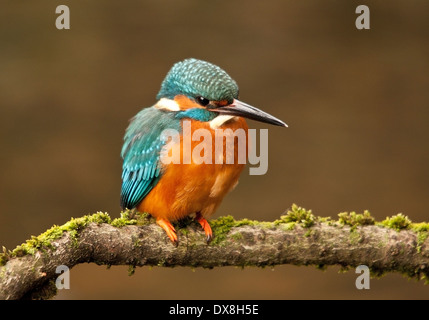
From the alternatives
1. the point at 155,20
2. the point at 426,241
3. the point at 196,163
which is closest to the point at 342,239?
the point at 426,241

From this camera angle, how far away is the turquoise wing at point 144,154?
9.64 feet

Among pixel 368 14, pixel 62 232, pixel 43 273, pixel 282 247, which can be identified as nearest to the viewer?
pixel 43 273

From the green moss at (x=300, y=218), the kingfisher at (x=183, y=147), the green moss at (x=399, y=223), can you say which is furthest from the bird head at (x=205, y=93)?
the green moss at (x=399, y=223)

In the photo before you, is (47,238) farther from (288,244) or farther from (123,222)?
(288,244)

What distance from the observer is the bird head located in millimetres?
2861

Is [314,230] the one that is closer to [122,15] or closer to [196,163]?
[196,163]

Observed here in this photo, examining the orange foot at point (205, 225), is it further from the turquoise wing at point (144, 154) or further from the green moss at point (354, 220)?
the green moss at point (354, 220)

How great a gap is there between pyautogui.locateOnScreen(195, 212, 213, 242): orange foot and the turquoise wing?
0.84 feet

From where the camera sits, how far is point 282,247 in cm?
277

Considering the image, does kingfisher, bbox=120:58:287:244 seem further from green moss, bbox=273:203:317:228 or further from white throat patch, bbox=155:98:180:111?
green moss, bbox=273:203:317:228

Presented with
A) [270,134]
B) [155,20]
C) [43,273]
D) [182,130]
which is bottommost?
[43,273]

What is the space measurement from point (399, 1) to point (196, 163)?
4.15 meters

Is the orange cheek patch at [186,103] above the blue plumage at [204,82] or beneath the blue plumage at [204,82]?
beneath

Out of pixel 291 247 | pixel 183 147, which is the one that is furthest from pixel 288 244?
pixel 183 147
